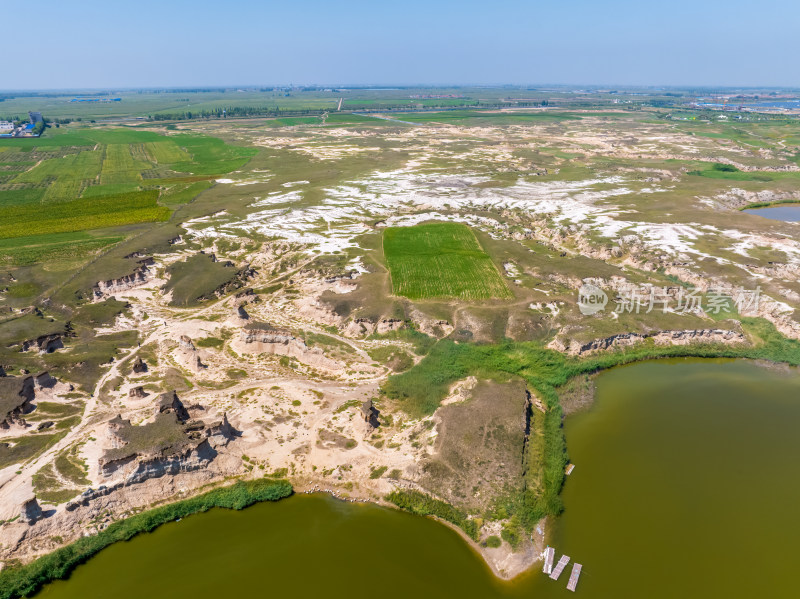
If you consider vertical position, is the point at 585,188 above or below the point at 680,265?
above

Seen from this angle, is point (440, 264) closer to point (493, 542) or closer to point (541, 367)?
point (541, 367)

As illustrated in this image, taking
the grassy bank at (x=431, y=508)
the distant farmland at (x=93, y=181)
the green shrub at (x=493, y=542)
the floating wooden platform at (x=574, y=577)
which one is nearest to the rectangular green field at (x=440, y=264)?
the grassy bank at (x=431, y=508)

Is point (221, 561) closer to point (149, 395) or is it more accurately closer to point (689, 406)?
point (149, 395)

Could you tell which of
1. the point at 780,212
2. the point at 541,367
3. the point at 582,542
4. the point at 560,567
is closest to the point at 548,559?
the point at 560,567

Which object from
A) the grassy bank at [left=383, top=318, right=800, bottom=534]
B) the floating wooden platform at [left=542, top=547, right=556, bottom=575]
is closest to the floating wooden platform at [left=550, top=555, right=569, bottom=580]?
the floating wooden platform at [left=542, top=547, right=556, bottom=575]

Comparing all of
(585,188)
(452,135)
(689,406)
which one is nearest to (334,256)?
(689,406)

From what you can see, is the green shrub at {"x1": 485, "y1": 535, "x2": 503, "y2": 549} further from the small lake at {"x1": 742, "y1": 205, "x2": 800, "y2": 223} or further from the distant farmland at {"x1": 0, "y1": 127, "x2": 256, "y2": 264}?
the small lake at {"x1": 742, "y1": 205, "x2": 800, "y2": 223}
